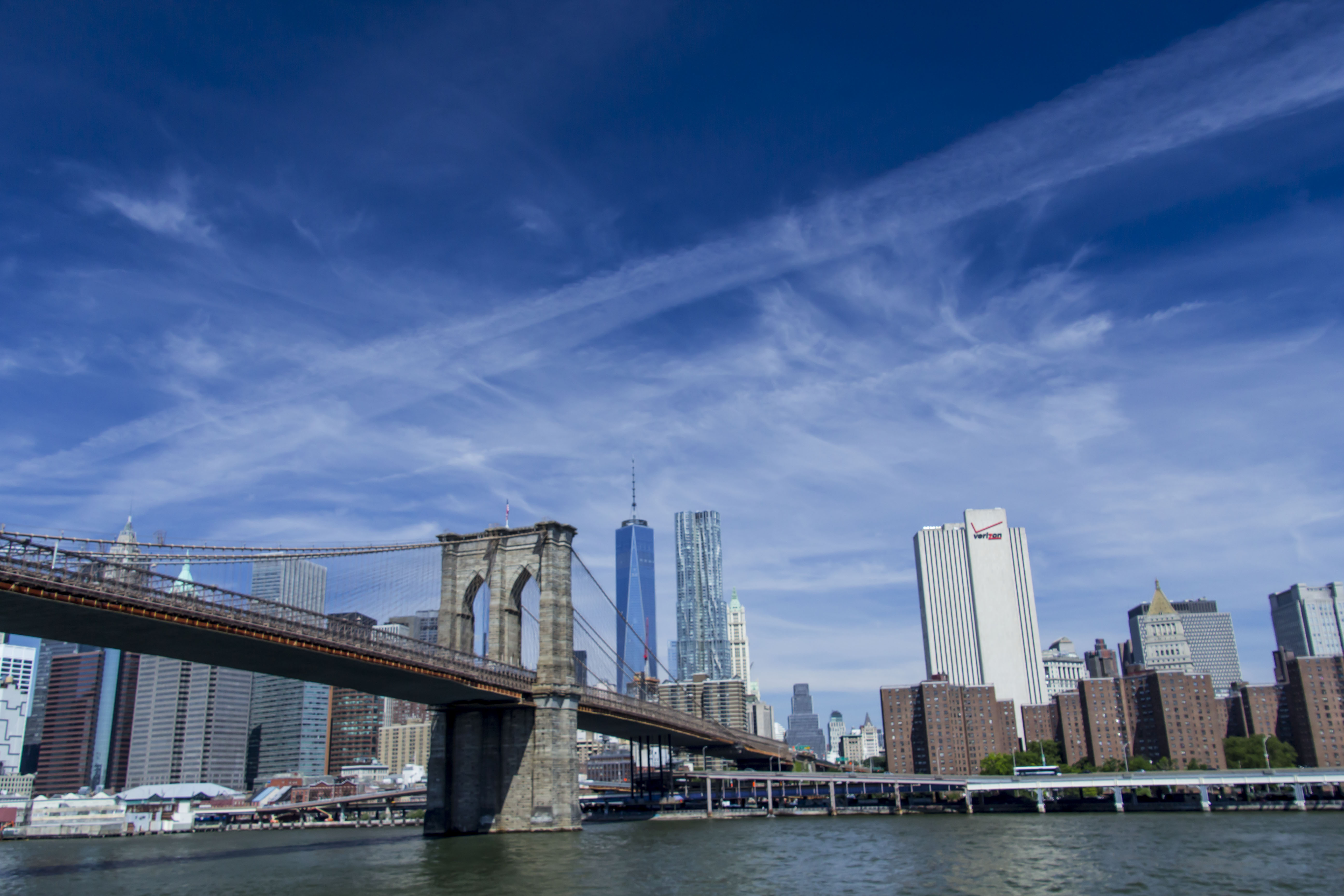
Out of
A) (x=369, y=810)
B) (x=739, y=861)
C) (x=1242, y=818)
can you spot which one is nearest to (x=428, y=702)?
(x=739, y=861)

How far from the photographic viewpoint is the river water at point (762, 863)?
124 feet

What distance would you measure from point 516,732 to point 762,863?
24.1 m

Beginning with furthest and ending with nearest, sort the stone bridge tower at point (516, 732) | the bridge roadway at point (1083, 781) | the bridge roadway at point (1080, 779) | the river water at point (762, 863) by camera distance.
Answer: the bridge roadway at point (1083, 781) → the bridge roadway at point (1080, 779) → the stone bridge tower at point (516, 732) → the river water at point (762, 863)

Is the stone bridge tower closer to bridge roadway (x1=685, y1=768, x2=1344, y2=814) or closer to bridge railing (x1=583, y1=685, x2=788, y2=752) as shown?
bridge railing (x1=583, y1=685, x2=788, y2=752)

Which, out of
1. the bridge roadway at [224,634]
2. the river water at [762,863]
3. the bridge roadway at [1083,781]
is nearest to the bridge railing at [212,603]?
the bridge roadway at [224,634]

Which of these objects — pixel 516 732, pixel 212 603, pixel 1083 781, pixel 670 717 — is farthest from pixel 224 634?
pixel 1083 781

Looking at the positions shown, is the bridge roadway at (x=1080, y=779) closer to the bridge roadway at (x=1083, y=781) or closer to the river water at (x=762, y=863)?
the bridge roadway at (x=1083, y=781)

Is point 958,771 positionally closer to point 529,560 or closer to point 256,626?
point 529,560

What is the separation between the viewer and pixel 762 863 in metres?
48.1

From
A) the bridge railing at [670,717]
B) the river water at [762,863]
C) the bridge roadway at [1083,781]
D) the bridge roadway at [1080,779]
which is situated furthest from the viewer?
the bridge roadway at [1083,781]

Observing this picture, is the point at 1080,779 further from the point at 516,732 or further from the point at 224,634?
the point at 224,634

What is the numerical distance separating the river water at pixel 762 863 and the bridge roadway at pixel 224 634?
963cm

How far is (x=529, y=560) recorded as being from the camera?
73062 mm

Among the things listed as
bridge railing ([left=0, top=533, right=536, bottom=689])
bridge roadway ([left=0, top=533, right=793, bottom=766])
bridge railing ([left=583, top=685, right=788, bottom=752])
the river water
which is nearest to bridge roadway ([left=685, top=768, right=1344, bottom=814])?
bridge railing ([left=583, top=685, right=788, bottom=752])
